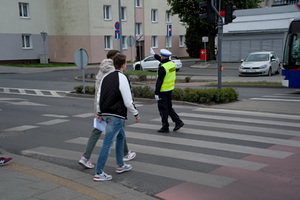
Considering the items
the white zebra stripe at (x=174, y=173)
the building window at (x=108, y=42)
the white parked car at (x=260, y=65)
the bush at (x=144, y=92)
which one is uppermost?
the building window at (x=108, y=42)

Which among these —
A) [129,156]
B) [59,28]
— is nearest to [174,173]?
[129,156]

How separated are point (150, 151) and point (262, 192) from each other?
103 inches

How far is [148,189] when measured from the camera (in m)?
5.11

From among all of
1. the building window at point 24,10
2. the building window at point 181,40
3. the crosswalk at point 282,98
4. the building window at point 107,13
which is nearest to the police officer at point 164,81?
the crosswalk at point 282,98

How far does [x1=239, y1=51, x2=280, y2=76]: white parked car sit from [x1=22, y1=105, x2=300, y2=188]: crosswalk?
15.0 m

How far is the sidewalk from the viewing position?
467 cm

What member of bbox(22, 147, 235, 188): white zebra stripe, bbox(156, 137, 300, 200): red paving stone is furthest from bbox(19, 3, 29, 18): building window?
bbox(156, 137, 300, 200): red paving stone

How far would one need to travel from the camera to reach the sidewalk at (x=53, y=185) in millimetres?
4672

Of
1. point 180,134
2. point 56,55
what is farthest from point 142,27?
point 180,134

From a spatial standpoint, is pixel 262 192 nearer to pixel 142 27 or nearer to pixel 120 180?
pixel 120 180

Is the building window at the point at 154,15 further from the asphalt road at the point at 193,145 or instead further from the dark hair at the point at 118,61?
the dark hair at the point at 118,61

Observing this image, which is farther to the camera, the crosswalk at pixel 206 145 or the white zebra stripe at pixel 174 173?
the crosswalk at pixel 206 145

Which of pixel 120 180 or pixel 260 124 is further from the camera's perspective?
pixel 260 124

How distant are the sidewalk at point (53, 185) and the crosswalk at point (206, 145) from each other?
2.70 feet
